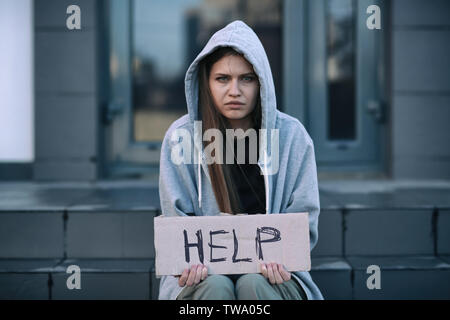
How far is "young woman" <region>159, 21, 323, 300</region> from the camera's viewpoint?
92.2 inches

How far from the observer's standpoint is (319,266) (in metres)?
3.10

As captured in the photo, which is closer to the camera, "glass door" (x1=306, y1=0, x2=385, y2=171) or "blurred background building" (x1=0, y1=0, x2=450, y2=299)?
"blurred background building" (x1=0, y1=0, x2=450, y2=299)

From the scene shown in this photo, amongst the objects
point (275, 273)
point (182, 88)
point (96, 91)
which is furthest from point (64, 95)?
point (275, 273)

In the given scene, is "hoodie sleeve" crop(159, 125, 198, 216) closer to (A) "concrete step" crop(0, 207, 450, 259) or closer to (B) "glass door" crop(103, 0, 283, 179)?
(A) "concrete step" crop(0, 207, 450, 259)

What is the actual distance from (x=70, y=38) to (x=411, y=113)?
128 inches

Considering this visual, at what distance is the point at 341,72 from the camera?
16.5ft

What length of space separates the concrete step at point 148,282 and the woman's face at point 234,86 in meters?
1.21

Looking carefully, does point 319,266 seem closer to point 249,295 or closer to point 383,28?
point 249,295

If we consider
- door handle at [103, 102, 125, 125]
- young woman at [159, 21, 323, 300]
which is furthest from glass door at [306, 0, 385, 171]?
young woman at [159, 21, 323, 300]

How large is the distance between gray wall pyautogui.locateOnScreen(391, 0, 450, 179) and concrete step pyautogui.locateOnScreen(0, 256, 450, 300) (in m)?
1.83

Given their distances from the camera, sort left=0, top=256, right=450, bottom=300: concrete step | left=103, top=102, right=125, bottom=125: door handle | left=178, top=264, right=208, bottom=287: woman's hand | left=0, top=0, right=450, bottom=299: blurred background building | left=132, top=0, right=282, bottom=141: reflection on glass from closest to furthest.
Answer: left=178, top=264, right=208, bottom=287: woman's hand < left=0, top=256, right=450, bottom=300: concrete step < left=0, top=0, right=450, bottom=299: blurred background building < left=103, top=102, right=125, bottom=125: door handle < left=132, top=0, right=282, bottom=141: reflection on glass

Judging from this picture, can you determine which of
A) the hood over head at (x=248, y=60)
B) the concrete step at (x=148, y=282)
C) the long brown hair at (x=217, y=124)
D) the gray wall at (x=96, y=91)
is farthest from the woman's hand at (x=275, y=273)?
the gray wall at (x=96, y=91)

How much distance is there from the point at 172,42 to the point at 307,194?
10.4 ft

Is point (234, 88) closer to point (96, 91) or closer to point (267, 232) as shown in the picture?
point (267, 232)
